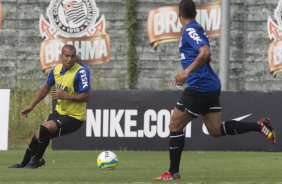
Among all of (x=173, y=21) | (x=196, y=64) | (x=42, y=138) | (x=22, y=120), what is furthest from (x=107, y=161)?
(x=173, y=21)

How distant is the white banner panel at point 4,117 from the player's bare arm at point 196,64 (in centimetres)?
927

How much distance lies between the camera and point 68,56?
13.9 m

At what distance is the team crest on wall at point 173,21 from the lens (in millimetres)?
24734

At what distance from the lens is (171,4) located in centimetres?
2484

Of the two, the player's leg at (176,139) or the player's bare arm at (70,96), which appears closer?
the player's leg at (176,139)

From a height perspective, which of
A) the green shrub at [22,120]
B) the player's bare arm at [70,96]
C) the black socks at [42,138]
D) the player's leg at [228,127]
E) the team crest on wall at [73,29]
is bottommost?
the green shrub at [22,120]

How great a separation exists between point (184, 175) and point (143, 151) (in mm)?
6762

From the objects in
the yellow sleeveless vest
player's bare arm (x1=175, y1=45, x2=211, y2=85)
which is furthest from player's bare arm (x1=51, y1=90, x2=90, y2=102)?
player's bare arm (x1=175, y1=45, x2=211, y2=85)

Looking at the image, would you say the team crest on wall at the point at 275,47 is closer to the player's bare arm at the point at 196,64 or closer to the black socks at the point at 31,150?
the black socks at the point at 31,150

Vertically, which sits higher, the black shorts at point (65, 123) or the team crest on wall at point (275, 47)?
the team crest on wall at point (275, 47)


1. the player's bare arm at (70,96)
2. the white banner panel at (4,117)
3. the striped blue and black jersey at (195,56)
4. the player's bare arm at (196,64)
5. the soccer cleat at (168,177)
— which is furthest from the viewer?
the white banner panel at (4,117)

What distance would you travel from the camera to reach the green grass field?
1173 cm

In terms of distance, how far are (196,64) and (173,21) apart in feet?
45.3

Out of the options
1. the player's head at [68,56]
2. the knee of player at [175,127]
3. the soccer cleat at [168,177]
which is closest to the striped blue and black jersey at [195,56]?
the knee of player at [175,127]
